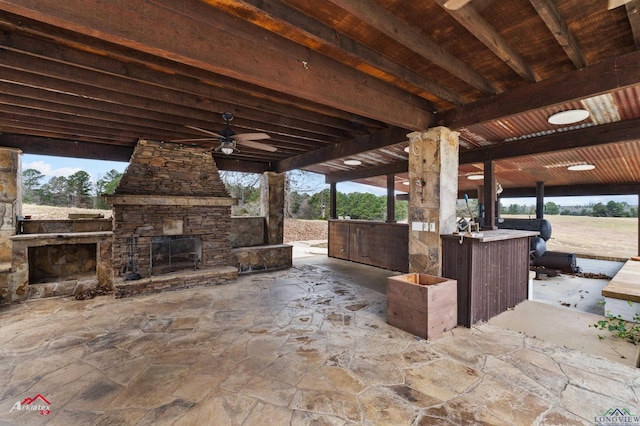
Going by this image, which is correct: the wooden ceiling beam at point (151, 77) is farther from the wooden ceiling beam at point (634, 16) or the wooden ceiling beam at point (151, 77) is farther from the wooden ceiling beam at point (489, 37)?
the wooden ceiling beam at point (634, 16)

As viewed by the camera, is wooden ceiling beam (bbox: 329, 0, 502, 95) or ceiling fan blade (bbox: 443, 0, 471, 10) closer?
ceiling fan blade (bbox: 443, 0, 471, 10)

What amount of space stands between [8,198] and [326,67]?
19.4 ft

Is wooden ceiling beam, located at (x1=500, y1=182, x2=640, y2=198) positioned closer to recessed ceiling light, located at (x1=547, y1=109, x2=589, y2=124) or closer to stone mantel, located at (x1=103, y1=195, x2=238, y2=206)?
recessed ceiling light, located at (x1=547, y1=109, x2=589, y2=124)

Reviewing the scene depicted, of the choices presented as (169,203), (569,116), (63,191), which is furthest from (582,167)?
(63,191)

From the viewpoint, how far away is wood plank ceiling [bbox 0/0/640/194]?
1.93 m

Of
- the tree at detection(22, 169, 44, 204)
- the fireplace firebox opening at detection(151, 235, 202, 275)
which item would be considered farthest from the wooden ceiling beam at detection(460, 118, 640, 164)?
the tree at detection(22, 169, 44, 204)

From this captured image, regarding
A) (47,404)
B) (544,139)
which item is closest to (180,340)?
(47,404)

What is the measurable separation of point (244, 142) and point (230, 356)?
3.03m

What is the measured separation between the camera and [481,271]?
11.7 ft

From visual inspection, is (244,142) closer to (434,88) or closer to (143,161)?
(143,161)

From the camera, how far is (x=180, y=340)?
10.4 ft

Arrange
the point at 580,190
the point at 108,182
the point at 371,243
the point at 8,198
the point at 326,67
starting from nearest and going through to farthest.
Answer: the point at 326,67 → the point at 8,198 → the point at 371,243 → the point at 580,190 → the point at 108,182

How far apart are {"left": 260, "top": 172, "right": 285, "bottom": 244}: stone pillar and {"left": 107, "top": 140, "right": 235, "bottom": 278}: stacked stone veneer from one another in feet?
5.22

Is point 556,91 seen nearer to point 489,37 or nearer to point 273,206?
point 489,37
